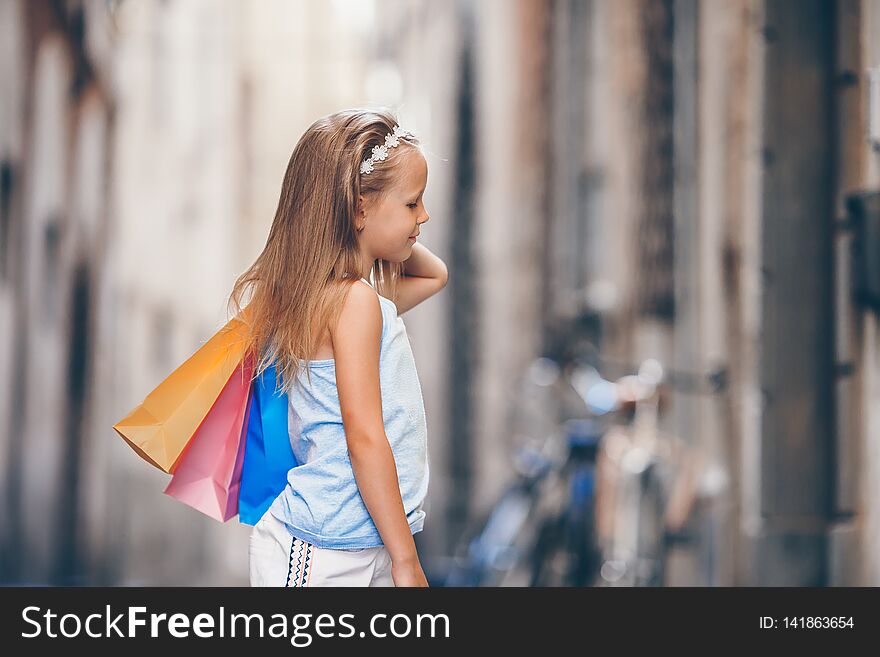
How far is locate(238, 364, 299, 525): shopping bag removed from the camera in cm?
217

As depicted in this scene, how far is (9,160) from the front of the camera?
7672 millimetres

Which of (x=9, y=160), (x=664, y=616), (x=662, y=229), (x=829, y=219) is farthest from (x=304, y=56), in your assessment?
(x=664, y=616)

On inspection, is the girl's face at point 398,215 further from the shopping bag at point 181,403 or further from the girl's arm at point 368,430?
the shopping bag at point 181,403

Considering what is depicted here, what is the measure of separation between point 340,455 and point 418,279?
0.44 m

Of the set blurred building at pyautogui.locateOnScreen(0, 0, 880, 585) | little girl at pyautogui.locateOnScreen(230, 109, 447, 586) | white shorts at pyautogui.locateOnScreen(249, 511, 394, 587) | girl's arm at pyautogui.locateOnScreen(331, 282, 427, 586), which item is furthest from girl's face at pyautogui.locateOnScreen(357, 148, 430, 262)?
blurred building at pyautogui.locateOnScreen(0, 0, 880, 585)

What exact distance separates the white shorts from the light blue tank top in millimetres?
17

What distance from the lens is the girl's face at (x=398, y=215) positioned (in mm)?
2094

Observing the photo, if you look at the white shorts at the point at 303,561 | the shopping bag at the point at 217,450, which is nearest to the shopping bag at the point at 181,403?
the shopping bag at the point at 217,450

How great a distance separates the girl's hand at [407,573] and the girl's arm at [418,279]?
20.5 inches

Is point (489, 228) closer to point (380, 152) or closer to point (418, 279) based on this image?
point (418, 279)

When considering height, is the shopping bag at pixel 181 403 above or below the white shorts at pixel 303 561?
above

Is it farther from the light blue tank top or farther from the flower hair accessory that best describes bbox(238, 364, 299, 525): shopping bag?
the flower hair accessory

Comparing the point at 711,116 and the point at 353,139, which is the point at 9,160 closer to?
the point at 711,116

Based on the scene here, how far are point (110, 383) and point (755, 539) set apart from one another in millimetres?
5213
